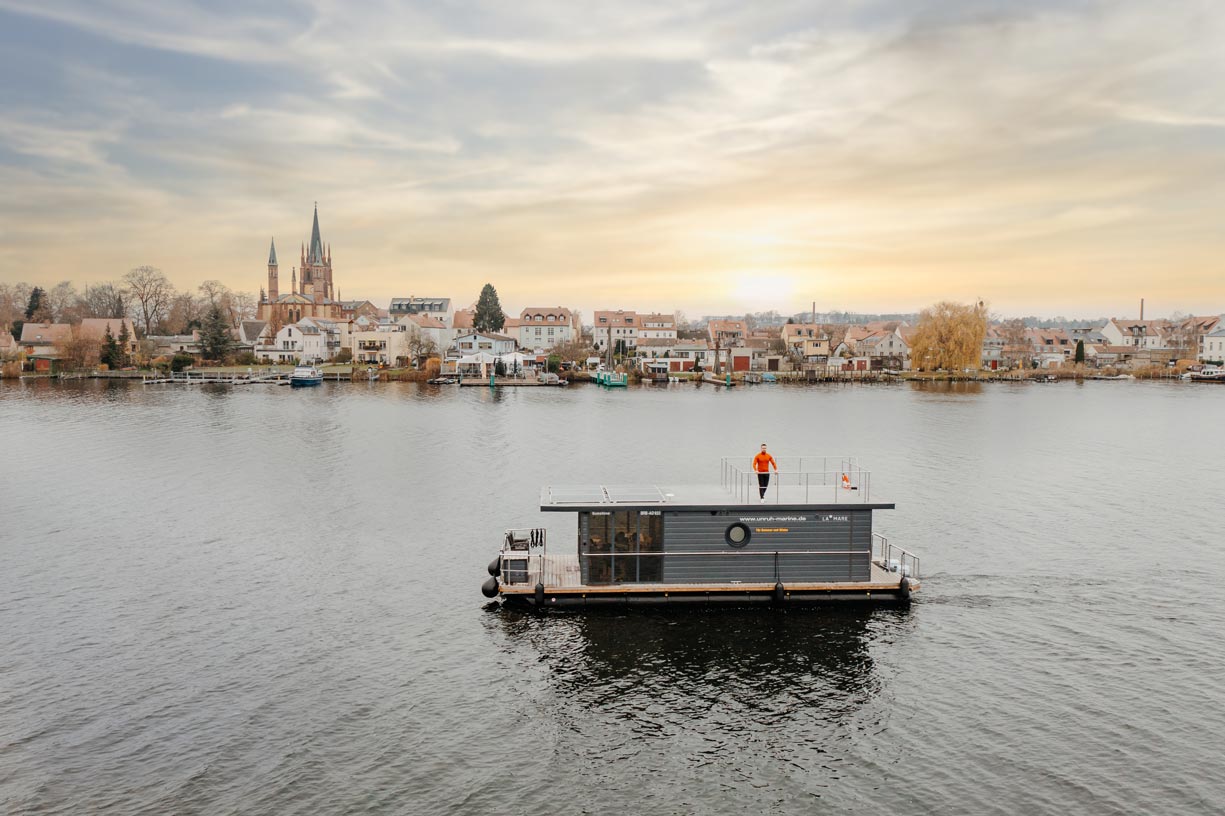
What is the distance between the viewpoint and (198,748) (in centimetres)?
2028

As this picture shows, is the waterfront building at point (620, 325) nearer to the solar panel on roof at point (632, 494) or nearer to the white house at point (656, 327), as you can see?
the white house at point (656, 327)

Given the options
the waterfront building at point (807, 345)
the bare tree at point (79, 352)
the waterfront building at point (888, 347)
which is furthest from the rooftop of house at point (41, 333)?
the waterfront building at point (888, 347)

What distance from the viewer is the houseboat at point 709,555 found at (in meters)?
28.6

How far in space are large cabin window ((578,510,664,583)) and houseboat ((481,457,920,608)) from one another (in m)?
0.03

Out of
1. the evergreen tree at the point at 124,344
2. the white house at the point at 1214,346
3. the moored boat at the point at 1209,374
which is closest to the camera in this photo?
the evergreen tree at the point at 124,344

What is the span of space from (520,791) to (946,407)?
97.1 meters

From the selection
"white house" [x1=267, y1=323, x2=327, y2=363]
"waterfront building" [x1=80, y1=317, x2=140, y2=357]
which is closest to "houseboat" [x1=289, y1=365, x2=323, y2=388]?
"white house" [x1=267, y1=323, x2=327, y2=363]

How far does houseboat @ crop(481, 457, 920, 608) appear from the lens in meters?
28.6

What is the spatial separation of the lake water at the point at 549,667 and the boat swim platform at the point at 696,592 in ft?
1.92

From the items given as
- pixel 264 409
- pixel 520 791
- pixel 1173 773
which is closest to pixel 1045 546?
pixel 1173 773

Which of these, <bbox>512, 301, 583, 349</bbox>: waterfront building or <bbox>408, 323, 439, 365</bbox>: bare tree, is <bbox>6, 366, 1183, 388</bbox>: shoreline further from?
<bbox>512, 301, 583, 349</bbox>: waterfront building

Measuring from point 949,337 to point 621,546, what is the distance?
14889cm

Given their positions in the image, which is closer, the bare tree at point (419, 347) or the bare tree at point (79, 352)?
the bare tree at point (79, 352)

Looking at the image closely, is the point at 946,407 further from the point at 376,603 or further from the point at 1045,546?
the point at 376,603
